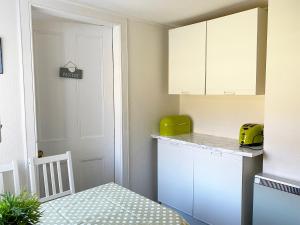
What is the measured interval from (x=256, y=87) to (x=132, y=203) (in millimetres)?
1363

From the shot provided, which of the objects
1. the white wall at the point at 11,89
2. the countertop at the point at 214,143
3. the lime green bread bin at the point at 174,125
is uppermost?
the white wall at the point at 11,89

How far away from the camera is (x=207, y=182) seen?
2.39 metres

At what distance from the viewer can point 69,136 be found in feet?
8.20

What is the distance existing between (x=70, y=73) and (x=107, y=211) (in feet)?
4.80

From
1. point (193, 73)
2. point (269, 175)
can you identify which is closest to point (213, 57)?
point (193, 73)

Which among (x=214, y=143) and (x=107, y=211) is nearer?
(x=107, y=211)

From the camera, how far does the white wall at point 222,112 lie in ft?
8.29

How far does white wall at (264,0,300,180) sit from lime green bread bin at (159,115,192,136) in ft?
3.28

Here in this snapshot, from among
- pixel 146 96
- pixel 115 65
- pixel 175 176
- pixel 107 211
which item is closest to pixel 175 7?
pixel 115 65

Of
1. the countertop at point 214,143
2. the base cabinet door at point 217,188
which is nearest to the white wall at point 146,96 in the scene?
the countertop at point 214,143

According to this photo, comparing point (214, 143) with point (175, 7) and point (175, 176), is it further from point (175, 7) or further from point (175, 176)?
point (175, 7)

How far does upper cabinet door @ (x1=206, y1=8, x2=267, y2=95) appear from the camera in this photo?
2.11 metres

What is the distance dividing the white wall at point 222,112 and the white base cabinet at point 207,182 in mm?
446

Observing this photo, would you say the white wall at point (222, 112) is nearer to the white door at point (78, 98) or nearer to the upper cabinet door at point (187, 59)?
the upper cabinet door at point (187, 59)
